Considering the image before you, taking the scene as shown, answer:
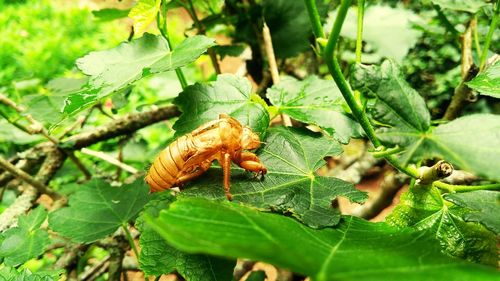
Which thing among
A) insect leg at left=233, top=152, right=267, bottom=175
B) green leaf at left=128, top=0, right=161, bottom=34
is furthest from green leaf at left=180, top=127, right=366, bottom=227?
green leaf at left=128, top=0, right=161, bottom=34

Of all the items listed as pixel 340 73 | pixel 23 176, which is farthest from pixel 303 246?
pixel 23 176

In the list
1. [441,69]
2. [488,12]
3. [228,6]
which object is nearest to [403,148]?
[488,12]

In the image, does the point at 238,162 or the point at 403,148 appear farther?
the point at 238,162

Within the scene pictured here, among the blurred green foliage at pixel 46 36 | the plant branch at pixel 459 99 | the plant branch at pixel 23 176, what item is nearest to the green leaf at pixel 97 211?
the plant branch at pixel 23 176

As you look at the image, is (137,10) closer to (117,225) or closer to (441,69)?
(117,225)

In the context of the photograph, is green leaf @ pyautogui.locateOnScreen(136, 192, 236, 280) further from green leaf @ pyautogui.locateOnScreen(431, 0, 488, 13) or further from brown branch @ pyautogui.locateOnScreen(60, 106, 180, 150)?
green leaf @ pyautogui.locateOnScreen(431, 0, 488, 13)

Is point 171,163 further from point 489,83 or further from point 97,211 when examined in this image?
point 489,83

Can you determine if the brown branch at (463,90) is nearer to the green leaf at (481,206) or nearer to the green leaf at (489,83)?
the green leaf at (489,83)
